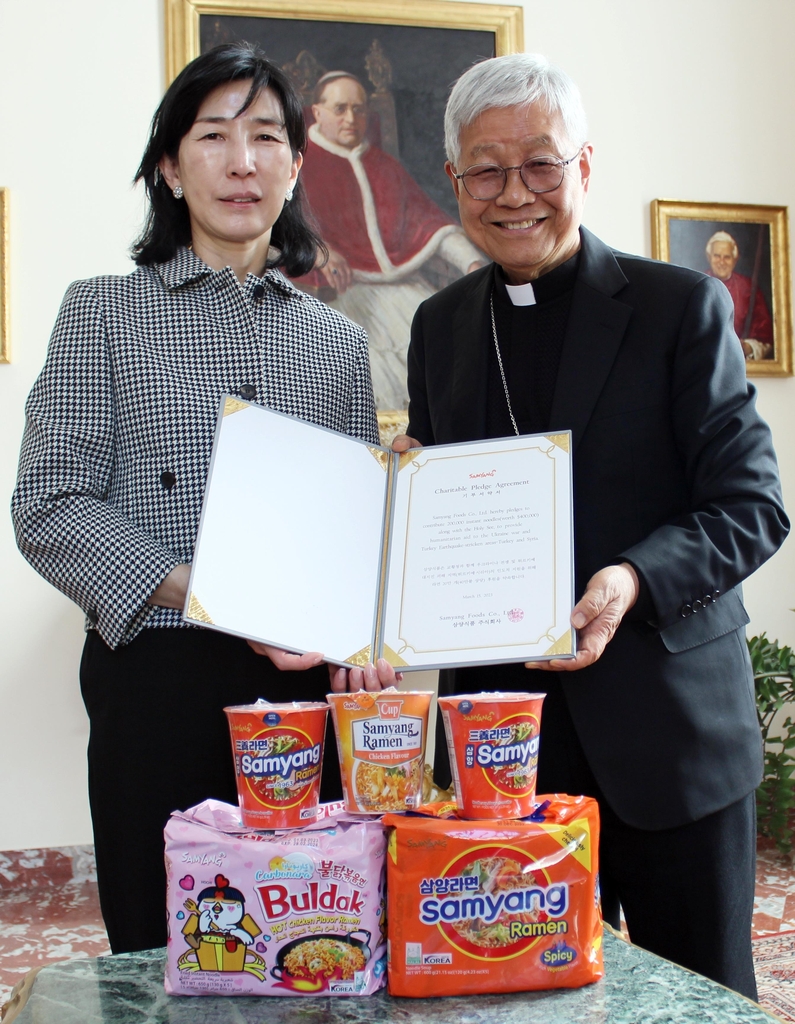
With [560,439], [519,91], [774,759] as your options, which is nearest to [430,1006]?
[560,439]

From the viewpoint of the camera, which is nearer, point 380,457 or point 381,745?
point 381,745

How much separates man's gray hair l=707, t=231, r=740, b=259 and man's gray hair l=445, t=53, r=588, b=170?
242 cm

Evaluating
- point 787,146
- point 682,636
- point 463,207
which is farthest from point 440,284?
point 682,636

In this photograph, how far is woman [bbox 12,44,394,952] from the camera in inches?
52.5

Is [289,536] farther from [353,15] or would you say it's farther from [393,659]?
[353,15]

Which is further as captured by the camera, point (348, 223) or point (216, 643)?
point (348, 223)

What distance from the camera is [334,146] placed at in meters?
3.46

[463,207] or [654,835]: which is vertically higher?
[463,207]

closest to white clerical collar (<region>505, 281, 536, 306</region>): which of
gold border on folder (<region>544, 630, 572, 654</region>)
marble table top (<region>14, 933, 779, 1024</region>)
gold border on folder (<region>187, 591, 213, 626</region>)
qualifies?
gold border on folder (<region>544, 630, 572, 654</region>)

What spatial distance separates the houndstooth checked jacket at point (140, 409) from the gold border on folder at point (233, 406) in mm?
91

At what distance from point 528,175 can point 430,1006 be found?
114 centimetres

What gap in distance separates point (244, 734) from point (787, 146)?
368 centimetres

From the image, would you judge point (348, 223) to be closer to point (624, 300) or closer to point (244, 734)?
point (624, 300)

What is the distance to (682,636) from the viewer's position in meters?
1.37
